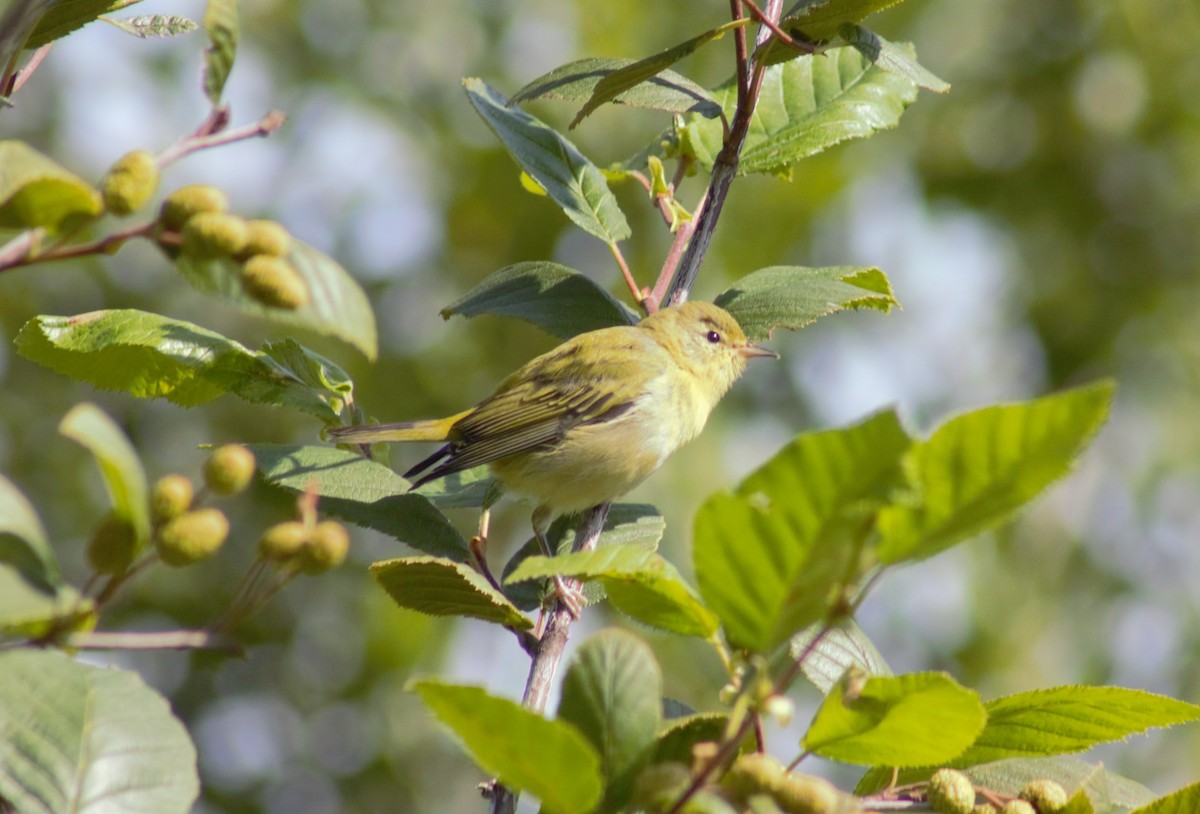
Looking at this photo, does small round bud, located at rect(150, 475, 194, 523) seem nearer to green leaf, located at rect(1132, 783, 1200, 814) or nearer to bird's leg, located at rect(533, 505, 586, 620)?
bird's leg, located at rect(533, 505, 586, 620)

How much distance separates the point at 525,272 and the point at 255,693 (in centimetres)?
528

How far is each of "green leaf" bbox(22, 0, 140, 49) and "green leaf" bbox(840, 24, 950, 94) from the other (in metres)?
1.36

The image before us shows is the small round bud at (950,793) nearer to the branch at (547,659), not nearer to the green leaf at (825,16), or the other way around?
the branch at (547,659)

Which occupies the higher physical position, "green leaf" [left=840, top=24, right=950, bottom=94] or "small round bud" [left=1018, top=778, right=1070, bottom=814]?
"green leaf" [left=840, top=24, right=950, bottom=94]

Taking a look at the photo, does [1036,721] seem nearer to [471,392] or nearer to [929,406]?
[471,392]

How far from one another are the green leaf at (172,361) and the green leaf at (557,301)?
551 millimetres

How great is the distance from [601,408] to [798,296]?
236cm

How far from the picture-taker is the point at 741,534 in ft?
3.98

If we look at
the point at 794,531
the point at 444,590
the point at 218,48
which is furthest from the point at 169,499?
the point at 444,590

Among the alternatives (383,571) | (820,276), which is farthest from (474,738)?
(820,276)

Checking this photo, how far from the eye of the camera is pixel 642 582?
150 centimetres

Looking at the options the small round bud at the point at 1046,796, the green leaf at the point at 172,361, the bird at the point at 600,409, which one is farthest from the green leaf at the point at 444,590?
the bird at the point at 600,409

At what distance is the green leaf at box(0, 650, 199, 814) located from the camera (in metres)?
1.24

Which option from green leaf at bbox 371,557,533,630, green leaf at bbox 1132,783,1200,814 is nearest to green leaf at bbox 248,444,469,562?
green leaf at bbox 371,557,533,630
